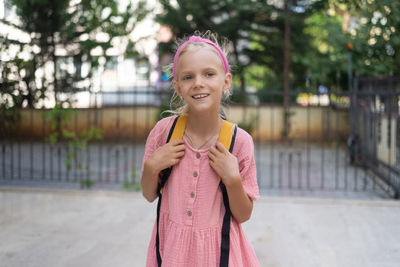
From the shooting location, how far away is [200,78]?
5.32ft

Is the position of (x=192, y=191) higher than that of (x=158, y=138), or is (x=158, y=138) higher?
(x=158, y=138)

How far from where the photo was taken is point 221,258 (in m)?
1.65

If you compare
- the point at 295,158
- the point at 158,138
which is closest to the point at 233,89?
the point at 295,158

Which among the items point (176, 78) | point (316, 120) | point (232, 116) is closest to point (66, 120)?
point (176, 78)

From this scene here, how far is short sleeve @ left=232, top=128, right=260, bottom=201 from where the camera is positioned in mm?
1726

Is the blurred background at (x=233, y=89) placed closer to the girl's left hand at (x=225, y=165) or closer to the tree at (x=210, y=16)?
the tree at (x=210, y=16)

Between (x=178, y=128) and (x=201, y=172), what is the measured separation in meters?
0.24

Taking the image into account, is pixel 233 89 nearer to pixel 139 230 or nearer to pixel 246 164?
pixel 139 230

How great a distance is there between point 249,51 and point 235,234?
14.2 metres

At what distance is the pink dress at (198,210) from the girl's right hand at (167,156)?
0.12 feet

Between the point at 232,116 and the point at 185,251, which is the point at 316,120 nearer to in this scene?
the point at 232,116

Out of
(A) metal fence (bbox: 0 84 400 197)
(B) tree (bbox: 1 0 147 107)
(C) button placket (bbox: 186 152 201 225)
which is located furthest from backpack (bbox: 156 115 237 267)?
(A) metal fence (bbox: 0 84 400 197)

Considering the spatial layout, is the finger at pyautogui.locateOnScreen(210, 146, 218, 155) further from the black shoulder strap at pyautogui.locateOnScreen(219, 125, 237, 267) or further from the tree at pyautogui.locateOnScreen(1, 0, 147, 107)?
the tree at pyautogui.locateOnScreen(1, 0, 147, 107)

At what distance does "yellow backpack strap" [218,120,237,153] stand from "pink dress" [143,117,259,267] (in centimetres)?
Result: 3
